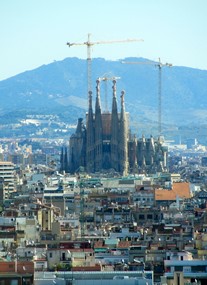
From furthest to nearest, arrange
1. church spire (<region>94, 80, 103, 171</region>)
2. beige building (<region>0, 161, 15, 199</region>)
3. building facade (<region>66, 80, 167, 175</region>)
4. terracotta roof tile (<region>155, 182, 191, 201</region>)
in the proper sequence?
1. church spire (<region>94, 80, 103, 171</region>)
2. building facade (<region>66, 80, 167, 175</region>)
3. beige building (<region>0, 161, 15, 199</region>)
4. terracotta roof tile (<region>155, 182, 191, 201</region>)

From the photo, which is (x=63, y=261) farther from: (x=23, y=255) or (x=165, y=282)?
(x=165, y=282)

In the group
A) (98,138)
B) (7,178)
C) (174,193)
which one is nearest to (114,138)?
(98,138)

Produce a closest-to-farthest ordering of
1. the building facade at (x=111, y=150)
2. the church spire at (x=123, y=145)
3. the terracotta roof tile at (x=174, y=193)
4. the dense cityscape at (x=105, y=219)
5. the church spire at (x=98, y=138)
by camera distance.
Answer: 1. the dense cityscape at (x=105, y=219)
2. the terracotta roof tile at (x=174, y=193)
3. the church spire at (x=123, y=145)
4. the building facade at (x=111, y=150)
5. the church spire at (x=98, y=138)

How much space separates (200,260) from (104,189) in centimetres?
6854

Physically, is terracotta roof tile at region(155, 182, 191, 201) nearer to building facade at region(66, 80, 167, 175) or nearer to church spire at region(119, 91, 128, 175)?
church spire at region(119, 91, 128, 175)

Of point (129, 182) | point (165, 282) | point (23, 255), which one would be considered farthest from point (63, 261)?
point (129, 182)

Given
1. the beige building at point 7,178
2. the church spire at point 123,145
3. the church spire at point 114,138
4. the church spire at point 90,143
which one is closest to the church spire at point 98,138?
the church spire at point 90,143

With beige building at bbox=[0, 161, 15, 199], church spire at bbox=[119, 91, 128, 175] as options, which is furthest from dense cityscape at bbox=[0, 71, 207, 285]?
beige building at bbox=[0, 161, 15, 199]

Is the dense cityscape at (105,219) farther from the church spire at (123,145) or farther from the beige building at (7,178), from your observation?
the beige building at (7,178)

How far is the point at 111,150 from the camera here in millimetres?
163375

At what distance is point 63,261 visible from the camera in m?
52.2

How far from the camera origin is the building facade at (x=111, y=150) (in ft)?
534

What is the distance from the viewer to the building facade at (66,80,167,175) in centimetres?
16288

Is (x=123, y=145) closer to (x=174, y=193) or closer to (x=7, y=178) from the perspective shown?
(x=7, y=178)
